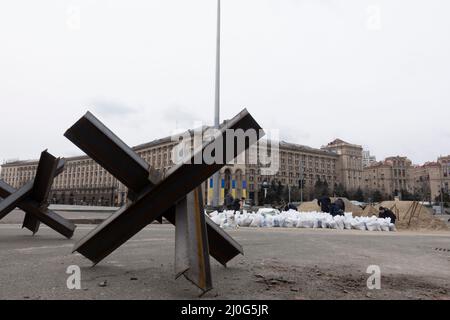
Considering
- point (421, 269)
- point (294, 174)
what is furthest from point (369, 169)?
point (421, 269)

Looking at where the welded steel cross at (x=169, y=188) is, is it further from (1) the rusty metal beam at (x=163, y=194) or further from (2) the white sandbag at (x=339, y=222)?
(2) the white sandbag at (x=339, y=222)

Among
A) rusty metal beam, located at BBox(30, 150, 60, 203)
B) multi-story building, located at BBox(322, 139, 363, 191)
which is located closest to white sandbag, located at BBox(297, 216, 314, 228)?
rusty metal beam, located at BBox(30, 150, 60, 203)

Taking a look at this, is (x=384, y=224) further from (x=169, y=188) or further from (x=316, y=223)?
(x=169, y=188)

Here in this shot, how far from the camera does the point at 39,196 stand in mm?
8266

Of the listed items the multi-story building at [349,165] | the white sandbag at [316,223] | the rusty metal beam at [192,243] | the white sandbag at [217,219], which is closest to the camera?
the rusty metal beam at [192,243]

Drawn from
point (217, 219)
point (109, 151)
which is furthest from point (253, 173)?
point (109, 151)

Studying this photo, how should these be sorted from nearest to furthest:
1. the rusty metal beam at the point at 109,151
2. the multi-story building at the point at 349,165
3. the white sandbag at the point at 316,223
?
the rusty metal beam at the point at 109,151
the white sandbag at the point at 316,223
the multi-story building at the point at 349,165

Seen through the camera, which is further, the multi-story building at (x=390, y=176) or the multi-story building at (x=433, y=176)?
the multi-story building at (x=390, y=176)

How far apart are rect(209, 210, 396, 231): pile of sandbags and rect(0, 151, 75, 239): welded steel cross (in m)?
8.94

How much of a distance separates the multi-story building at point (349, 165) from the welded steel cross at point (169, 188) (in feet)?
452

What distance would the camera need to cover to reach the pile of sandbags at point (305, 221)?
1694 cm

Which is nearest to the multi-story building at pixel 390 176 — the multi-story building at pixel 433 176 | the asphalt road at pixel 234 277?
the multi-story building at pixel 433 176

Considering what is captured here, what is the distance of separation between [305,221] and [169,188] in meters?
14.5
